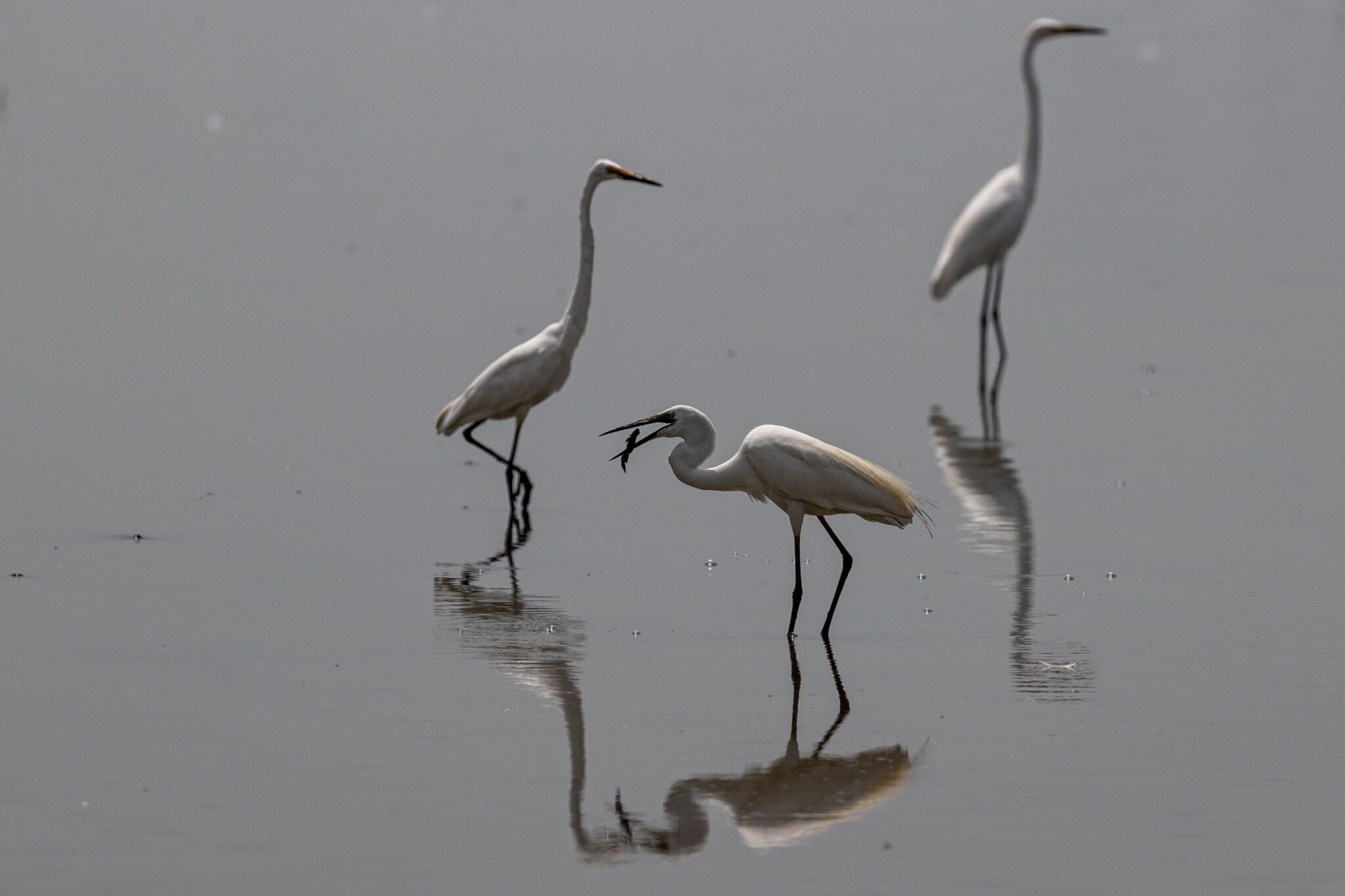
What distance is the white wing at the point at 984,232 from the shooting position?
→ 1561 cm

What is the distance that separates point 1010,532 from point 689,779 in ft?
13.1

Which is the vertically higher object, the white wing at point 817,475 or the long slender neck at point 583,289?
the long slender neck at point 583,289

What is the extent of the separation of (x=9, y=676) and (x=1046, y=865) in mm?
3471

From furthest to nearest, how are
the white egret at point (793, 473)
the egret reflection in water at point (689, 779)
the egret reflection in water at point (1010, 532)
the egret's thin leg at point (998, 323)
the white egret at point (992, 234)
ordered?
the white egret at point (992, 234), the egret's thin leg at point (998, 323), the white egret at point (793, 473), the egret reflection in water at point (1010, 532), the egret reflection in water at point (689, 779)

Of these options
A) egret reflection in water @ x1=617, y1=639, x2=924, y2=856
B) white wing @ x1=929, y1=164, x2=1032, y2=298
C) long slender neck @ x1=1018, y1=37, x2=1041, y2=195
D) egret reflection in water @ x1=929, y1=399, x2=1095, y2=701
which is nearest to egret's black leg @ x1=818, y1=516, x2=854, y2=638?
egret reflection in water @ x1=929, y1=399, x2=1095, y2=701

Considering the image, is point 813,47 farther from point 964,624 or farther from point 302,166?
point 964,624

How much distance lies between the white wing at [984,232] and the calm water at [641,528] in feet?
1.69

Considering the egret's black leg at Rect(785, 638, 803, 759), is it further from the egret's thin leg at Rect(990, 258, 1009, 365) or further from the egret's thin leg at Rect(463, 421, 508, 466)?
the egret's thin leg at Rect(990, 258, 1009, 365)

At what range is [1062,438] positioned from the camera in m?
12.1

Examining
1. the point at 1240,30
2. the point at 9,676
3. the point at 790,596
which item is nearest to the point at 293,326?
the point at 790,596

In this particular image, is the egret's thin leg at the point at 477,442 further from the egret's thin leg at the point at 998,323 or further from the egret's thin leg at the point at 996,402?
the egret's thin leg at the point at 998,323

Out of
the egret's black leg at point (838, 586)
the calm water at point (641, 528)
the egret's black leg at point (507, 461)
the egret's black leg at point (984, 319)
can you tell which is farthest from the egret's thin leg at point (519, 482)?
the egret's black leg at point (984, 319)

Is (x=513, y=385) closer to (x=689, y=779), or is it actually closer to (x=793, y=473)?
(x=793, y=473)

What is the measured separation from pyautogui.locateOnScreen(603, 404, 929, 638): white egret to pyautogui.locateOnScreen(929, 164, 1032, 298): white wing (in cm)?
807
